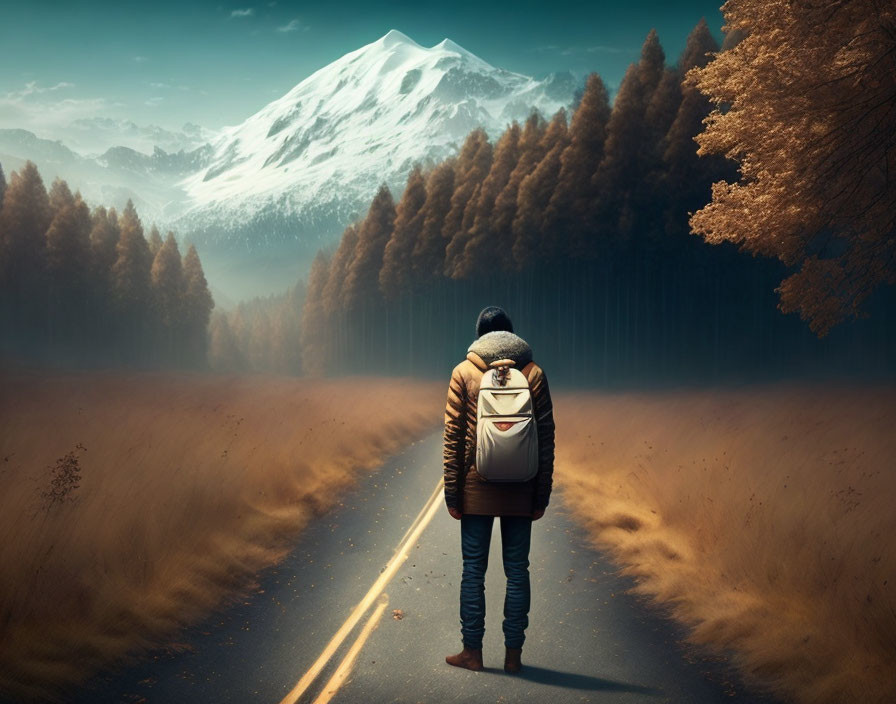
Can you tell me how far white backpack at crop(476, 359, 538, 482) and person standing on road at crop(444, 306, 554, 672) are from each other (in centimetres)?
5

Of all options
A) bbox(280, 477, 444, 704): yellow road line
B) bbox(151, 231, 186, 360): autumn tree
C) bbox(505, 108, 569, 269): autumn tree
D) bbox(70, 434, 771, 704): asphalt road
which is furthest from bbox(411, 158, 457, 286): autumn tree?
bbox(70, 434, 771, 704): asphalt road

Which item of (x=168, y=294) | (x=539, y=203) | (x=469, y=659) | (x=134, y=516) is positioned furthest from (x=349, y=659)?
(x=168, y=294)

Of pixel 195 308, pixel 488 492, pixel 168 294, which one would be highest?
pixel 168 294

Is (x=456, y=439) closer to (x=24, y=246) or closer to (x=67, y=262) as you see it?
(x=67, y=262)

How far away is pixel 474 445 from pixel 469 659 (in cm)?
176

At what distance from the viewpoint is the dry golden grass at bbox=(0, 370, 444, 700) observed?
5.75m

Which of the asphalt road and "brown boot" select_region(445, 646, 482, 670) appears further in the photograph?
"brown boot" select_region(445, 646, 482, 670)

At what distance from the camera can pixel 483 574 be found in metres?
5.72

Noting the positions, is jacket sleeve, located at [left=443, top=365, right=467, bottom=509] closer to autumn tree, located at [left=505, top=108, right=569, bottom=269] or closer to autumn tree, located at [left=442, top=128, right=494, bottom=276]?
autumn tree, located at [left=505, top=108, right=569, bottom=269]

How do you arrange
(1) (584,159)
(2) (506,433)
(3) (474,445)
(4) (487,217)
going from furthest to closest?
(4) (487,217)
(1) (584,159)
(3) (474,445)
(2) (506,433)

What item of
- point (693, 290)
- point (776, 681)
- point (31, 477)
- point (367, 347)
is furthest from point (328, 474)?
point (367, 347)

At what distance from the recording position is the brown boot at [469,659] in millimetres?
5664

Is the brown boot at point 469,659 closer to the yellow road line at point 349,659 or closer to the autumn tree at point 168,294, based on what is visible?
the yellow road line at point 349,659

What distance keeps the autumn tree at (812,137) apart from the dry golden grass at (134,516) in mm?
8290
